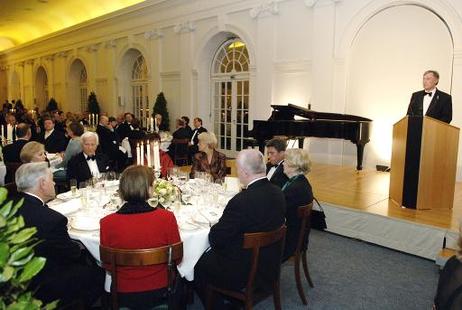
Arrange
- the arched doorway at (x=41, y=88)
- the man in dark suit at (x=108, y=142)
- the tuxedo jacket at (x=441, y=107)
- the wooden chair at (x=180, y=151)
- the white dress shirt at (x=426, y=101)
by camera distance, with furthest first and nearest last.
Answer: the arched doorway at (x=41, y=88) < the wooden chair at (x=180, y=151) < the man in dark suit at (x=108, y=142) < the white dress shirt at (x=426, y=101) < the tuxedo jacket at (x=441, y=107)

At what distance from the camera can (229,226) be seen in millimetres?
2498

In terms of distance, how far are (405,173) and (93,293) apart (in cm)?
378

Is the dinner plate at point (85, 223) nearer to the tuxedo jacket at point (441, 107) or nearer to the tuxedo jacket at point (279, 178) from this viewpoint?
the tuxedo jacket at point (279, 178)

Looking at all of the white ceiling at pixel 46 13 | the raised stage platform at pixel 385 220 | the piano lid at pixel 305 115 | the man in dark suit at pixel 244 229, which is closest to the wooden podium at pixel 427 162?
the raised stage platform at pixel 385 220

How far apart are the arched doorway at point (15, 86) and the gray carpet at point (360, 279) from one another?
79.3 feet

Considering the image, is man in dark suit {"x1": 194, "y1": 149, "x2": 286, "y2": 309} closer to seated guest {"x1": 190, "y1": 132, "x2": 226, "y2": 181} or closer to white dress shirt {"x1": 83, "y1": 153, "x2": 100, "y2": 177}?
seated guest {"x1": 190, "y1": 132, "x2": 226, "y2": 181}

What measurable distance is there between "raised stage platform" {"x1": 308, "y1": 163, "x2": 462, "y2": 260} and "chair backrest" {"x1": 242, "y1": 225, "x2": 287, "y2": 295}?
2.40m

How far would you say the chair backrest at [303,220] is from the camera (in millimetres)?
3037

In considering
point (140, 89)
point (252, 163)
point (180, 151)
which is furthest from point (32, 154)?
point (140, 89)

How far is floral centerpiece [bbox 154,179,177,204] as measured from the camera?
3.03 meters

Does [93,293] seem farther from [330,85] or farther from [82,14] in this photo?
[82,14]

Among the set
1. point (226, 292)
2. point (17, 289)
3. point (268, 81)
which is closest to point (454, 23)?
point (268, 81)

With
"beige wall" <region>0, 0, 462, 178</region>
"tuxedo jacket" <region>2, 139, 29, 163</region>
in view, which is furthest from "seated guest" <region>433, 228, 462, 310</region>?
"beige wall" <region>0, 0, 462, 178</region>

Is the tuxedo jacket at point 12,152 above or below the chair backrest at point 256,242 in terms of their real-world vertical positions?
above
